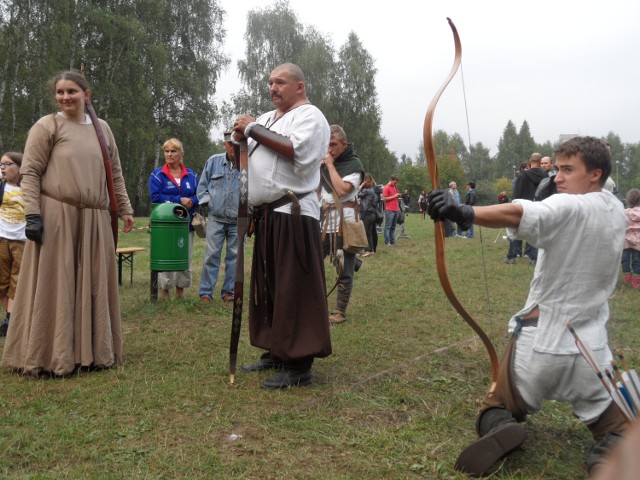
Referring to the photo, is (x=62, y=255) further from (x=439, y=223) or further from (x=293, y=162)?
(x=439, y=223)

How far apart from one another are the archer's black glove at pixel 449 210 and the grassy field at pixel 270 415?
3.84 feet

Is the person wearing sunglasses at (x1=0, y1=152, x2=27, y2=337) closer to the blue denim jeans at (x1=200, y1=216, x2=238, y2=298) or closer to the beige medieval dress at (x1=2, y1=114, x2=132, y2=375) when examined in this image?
the beige medieval dress at (x1=2, y1=114, x2=132, y2=375)

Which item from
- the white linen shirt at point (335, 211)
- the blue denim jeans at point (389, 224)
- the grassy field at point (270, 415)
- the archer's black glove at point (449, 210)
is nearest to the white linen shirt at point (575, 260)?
the archer's black glove at point (449, 210)

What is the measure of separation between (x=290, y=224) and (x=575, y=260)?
1851mm

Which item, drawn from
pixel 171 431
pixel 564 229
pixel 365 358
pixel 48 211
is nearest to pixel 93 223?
pixel 48 211

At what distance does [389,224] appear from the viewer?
52.2 feet

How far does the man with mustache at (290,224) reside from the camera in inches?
154

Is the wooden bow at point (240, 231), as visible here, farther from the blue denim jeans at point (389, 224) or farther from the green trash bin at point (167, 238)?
the blue denim jeans at point (389, 224)

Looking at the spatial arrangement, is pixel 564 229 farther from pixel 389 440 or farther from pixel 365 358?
pixel 365 358

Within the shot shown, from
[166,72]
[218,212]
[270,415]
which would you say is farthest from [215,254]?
[166,72]

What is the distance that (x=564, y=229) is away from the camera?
266cm

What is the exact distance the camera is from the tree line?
21.5m

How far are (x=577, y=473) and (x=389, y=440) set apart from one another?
2.93 feet

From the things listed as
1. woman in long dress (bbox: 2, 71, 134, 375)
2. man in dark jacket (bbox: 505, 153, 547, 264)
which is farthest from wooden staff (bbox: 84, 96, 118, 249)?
man in dark jacket (bbox: 505, 153, 547, 264)
